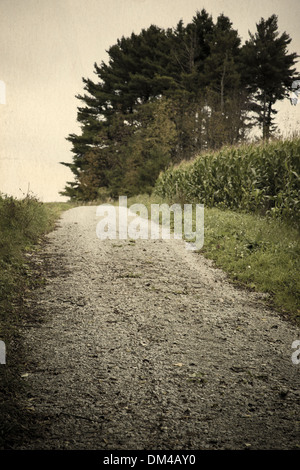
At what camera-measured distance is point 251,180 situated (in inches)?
358

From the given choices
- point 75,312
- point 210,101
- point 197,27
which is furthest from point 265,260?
point 197,27

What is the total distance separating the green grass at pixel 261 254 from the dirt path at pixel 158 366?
1.09 feet

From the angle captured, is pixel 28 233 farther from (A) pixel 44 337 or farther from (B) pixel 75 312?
(A) pixel 44 337

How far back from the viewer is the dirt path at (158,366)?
2.17m

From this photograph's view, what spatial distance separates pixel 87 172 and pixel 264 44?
22609mm

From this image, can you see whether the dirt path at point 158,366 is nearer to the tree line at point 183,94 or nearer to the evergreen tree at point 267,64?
the tree line at point 183,94

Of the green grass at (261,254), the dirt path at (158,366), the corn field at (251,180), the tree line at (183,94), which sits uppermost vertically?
the tree line at (183,94)

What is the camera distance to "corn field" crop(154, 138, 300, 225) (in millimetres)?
7605

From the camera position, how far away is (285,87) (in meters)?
29.4

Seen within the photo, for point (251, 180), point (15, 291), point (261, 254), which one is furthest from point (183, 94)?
point (15, 291)
